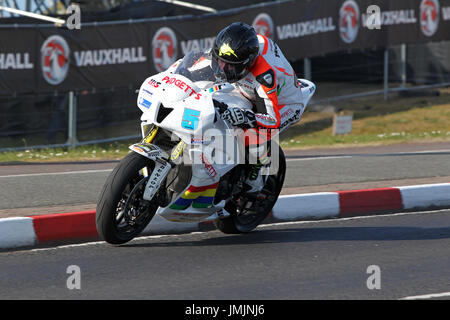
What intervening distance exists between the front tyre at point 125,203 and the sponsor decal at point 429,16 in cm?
1643

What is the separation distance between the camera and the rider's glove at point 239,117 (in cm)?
634

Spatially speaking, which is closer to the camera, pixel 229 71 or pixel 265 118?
pixel 265 118

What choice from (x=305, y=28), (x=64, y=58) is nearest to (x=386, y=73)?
(x=305, y=28)

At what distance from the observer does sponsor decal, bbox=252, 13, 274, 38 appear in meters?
17.4

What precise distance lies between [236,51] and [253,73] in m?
0.25

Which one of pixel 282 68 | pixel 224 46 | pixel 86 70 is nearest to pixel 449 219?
pixel 282 68

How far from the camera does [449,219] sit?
321 inches

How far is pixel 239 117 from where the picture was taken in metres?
6.37

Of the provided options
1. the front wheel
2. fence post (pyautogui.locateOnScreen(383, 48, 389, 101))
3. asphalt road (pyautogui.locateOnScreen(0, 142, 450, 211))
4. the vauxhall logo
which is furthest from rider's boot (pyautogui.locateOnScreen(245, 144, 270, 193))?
fence post (pyautogui.locateOnScreen(383, 48, 389, 101))

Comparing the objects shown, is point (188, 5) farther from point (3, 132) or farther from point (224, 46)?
point (224, 46)

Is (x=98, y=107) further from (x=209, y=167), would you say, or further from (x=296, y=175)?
(x=209, y=167)

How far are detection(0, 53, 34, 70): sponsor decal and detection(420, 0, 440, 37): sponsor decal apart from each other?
1113 centimetres

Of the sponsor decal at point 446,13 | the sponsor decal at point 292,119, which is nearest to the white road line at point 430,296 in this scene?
the sponsor decal at point 292,119

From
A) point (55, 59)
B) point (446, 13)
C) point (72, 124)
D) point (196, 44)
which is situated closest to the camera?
point (55, 59)
